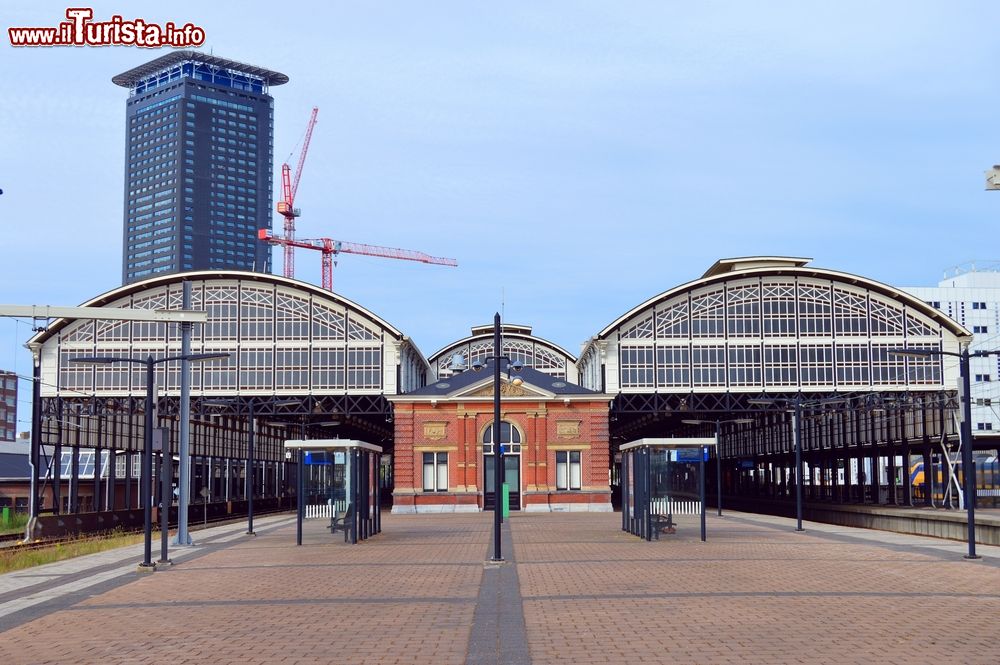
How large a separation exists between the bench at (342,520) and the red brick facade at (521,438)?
2782cm

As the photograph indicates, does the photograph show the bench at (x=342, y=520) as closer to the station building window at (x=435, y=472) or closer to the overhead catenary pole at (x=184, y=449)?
the overhead catenary pole at (x=184, y=449)

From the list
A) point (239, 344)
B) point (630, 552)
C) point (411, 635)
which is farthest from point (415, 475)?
point (411, 635)

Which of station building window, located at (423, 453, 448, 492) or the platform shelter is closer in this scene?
the platform shelter

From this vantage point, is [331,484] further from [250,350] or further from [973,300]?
[973,300]

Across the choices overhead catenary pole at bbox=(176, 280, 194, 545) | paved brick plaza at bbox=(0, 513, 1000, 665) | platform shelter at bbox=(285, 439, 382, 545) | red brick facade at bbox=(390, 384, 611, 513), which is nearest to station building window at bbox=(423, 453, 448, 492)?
red brick facade at bbox=(390, 384, 611, 513)

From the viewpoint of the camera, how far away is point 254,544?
34.4 m

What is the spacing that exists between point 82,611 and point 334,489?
1637 centimetres

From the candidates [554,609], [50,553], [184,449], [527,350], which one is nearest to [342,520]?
[184,449]

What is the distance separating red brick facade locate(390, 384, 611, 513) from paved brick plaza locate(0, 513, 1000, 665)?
31.7 m

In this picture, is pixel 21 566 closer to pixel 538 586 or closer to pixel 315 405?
pixel 538 586

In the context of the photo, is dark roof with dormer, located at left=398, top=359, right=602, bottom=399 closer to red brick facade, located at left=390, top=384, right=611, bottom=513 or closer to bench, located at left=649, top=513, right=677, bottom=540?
red brick facade, located at left=390, top=384, right=611, bottom=513

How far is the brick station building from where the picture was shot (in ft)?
203

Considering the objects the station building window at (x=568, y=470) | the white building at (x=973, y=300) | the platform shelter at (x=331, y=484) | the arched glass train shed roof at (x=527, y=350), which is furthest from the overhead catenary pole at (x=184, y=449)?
the white building at (x=973, y=300)

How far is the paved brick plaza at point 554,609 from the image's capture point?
528 inches
